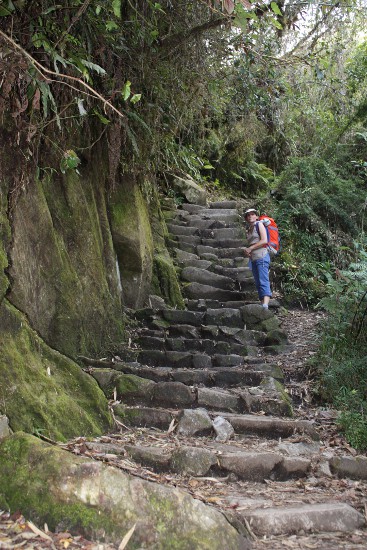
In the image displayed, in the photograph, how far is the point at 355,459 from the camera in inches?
168

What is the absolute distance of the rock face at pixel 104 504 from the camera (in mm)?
2725

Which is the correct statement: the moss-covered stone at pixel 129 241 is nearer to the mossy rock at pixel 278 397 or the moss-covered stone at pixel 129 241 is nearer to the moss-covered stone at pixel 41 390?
the mossy rock at pixel 278 397

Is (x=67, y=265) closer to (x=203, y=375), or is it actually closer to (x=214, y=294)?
(x=203, y=375)

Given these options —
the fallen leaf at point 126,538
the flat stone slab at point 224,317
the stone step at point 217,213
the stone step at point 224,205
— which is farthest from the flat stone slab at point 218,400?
the stone step at point 224,205

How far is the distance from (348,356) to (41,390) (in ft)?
12.9

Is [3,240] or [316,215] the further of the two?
[316,215]

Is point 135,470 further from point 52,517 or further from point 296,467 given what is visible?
point 296,467

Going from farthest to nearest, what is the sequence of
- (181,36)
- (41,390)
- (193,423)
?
(181,36) < (193,423) < (41,390)

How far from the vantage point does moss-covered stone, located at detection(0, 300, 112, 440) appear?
11.8 feet

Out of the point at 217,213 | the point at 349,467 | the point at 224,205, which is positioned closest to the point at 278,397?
the point at 349,467

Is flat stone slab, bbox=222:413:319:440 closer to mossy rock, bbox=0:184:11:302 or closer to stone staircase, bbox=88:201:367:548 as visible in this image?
stone staircase, bbox=88:201:367:548

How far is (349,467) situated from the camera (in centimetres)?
421

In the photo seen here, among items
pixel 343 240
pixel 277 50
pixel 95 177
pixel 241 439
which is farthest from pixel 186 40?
pixel 343 240

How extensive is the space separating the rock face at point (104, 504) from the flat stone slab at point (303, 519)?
28 cm
